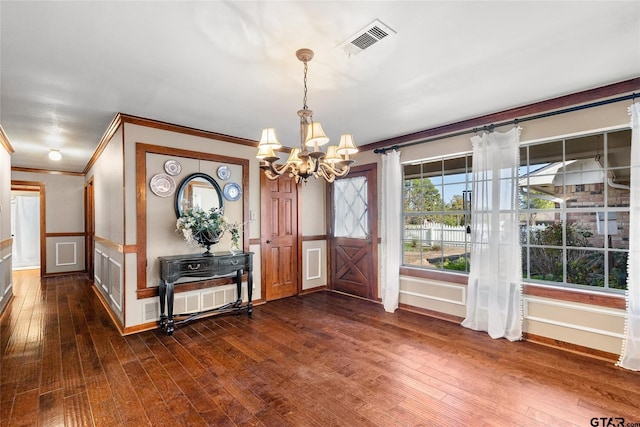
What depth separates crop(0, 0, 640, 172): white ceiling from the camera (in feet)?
5.89

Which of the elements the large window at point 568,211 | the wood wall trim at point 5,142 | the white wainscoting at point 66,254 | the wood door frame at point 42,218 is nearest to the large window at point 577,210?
the large window at point 568,211

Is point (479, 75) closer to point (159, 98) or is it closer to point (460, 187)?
point (460, 187)

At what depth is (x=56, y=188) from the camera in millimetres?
7129

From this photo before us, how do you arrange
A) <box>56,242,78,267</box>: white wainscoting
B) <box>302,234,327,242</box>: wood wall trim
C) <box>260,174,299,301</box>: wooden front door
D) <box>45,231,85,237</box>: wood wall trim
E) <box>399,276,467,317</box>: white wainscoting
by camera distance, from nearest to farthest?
<box>399,276,467,317</box>: white wainscoting < <box>260,174,299,301</box>: wooden front door < <box>302,234,327,242</box>: wood wall trim < <box>45,231,85,237</box>: wood wall trim < <box>56,242,78,267</box>: white wainscoting

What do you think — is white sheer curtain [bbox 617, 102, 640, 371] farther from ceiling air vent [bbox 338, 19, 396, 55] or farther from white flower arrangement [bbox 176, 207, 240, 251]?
white flower arrangement [bbox 176, 207, 240, 251]

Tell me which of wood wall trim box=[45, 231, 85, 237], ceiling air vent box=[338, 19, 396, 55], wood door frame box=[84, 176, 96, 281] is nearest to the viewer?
ceiling air vent box=[338, 19, 396, 55]

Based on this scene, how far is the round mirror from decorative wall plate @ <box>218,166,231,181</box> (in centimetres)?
13

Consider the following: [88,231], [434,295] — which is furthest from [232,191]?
[88,231]

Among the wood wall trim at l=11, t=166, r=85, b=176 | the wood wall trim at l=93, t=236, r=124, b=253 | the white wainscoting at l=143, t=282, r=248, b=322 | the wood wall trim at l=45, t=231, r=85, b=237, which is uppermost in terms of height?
the wood wall trim at l=11, t=166, r=85, b=176

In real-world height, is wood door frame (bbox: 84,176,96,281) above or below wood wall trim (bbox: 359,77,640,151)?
below

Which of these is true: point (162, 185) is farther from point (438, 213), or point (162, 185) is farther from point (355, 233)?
point (438, 213)

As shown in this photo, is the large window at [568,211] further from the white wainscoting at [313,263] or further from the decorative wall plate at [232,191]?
the decorative wall plate at [232,191]

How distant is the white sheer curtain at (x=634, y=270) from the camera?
2613 millimetres

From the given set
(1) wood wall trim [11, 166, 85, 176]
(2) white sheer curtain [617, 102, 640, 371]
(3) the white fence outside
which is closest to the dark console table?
(3) the white fence outside
